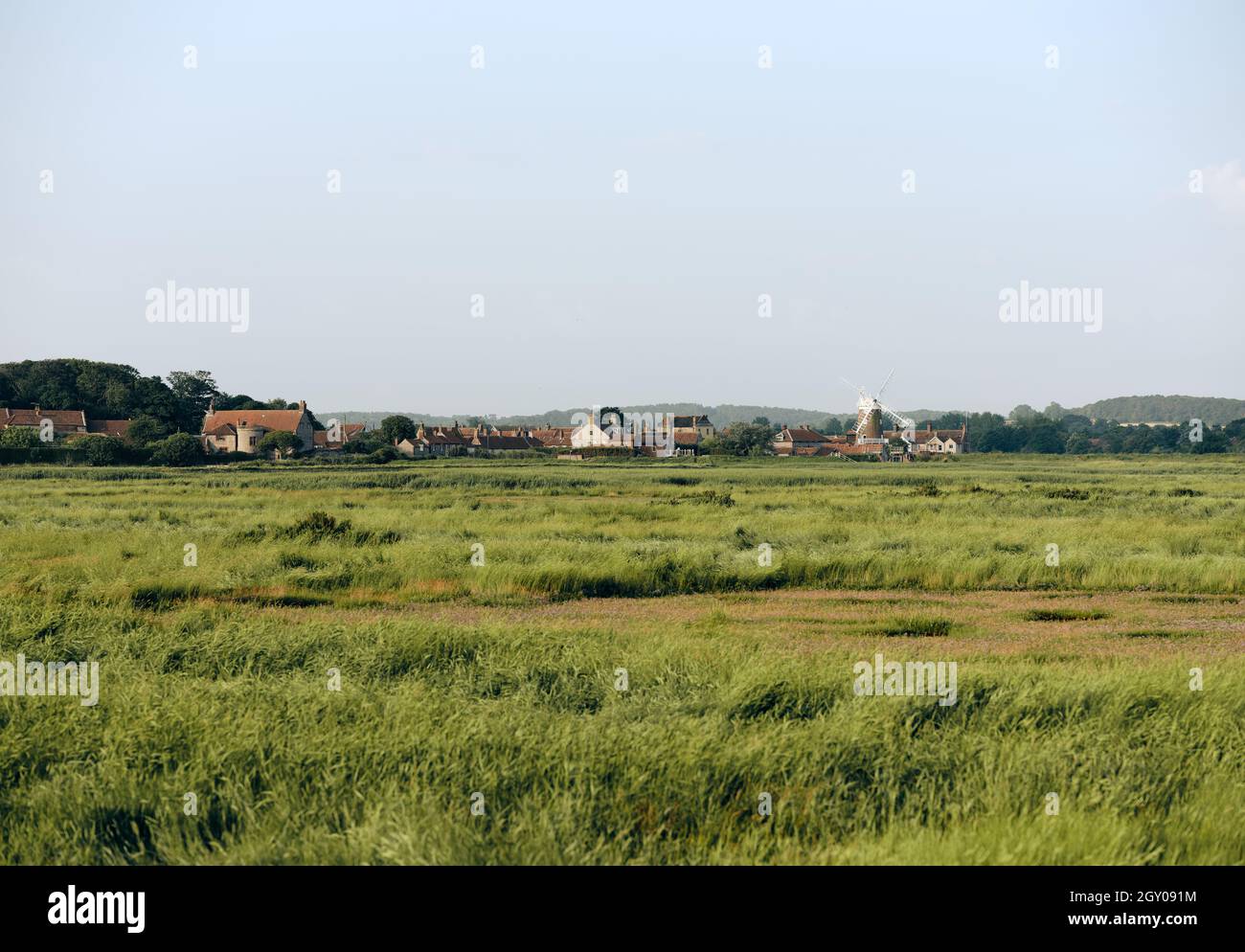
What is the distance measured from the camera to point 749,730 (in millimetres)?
7352

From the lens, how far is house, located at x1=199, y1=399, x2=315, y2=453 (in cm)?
10950

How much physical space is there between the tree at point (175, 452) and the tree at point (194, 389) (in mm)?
47294

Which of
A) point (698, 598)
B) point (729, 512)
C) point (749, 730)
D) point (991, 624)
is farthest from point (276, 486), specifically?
point (749, 730)

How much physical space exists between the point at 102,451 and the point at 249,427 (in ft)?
120

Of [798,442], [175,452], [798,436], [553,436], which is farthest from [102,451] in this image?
[798,436]

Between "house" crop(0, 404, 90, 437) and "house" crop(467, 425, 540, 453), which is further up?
"house" crop(0, 404, 90, 437)

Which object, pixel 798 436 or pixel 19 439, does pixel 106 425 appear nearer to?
pixel 19 439

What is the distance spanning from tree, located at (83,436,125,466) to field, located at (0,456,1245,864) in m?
62.5

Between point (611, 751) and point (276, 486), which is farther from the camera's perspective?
point (276, 486)

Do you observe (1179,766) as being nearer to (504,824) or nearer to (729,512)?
(504,824)

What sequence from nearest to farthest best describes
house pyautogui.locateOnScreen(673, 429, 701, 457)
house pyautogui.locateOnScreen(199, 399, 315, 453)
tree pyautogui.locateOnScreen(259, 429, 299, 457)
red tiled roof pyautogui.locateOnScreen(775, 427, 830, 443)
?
tree pyautogui.locateOnScreen(259, 429, 299, 457) < house pyautogui.locateOnScreen(199, 399, 315, 453) < house pyautogui.locateOnScreen(673, 429, 701, 457) < red tiled roof pyautogui.locateOnScreen(775, 427, 830, 443)

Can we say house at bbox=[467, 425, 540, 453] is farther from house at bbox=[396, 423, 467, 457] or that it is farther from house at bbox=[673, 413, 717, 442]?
house at bbox=[673, 413, 717, 442]

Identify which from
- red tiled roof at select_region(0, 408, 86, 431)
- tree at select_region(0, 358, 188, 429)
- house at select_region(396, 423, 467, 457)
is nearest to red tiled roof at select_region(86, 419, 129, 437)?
red tiled roof at select_region(0, 408, 86, 431)
